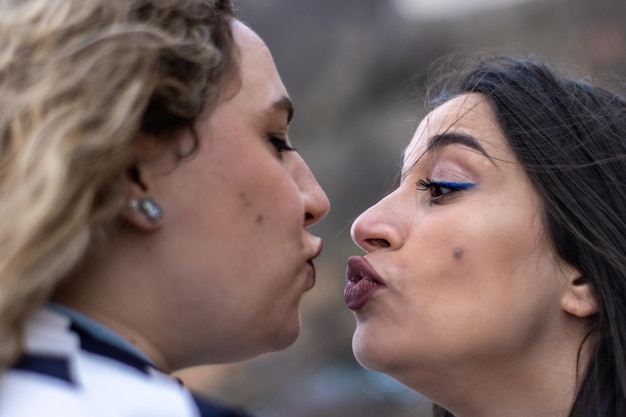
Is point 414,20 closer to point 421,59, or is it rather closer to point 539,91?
point 421,59

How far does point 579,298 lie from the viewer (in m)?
2.64

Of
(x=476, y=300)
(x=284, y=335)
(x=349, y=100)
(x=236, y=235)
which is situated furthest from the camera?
(x=349, y=100)

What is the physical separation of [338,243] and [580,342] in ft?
34.2

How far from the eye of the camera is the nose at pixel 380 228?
2652 millimetres

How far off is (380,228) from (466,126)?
0.45 m

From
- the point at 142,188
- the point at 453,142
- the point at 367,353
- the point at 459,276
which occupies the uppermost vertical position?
the point at 142,188

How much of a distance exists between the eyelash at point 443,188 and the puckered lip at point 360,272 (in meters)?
0.29

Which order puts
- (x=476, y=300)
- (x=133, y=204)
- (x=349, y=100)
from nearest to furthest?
(x=133, y=204) < (x=476, y=300) < (x=349, y=100)

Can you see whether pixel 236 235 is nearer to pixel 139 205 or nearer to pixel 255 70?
pixel 139 205

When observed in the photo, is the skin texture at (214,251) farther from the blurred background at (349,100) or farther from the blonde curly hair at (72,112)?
the blurred background at (349,100)

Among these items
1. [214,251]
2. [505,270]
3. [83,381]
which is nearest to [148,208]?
[214,251]

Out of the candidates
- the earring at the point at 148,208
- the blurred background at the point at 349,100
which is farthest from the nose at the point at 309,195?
the blurred background at the point at 349,100

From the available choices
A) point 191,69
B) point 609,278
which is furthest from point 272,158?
point 609,278

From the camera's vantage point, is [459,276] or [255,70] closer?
[255,70]
